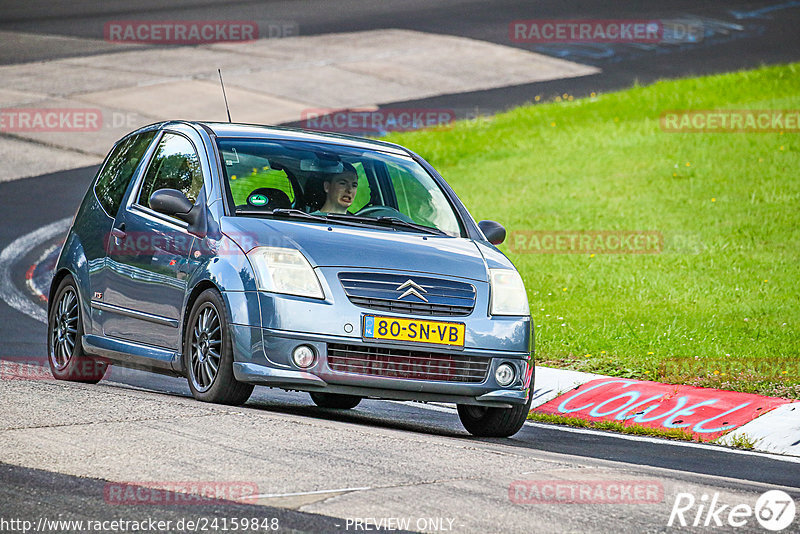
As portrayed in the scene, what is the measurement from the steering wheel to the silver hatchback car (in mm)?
15

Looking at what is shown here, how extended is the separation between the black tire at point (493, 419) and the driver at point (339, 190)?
1.49 meters

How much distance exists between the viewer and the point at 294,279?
7441 mm

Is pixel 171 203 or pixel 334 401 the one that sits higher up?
pixel 171 203

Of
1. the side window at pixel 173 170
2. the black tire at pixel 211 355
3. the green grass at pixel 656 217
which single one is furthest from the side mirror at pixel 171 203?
the green grass at pixel 656 217

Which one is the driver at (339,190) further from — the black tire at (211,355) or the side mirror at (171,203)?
the black tire at (211,355)

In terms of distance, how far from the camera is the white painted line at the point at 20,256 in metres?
13.5

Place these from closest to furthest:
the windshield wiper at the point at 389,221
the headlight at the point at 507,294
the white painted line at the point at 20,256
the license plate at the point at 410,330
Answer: the license plate at the point at 410,330, the headlight at the point at 507,294, the windshield wiper at the point at 389,221, the white painted line at the point at 20,256

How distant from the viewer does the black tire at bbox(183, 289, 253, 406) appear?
7.57 meters

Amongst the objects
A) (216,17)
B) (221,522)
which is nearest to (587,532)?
(221,522)

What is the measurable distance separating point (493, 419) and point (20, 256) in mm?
9313

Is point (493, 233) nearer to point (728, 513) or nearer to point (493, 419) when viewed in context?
point (493, 419)

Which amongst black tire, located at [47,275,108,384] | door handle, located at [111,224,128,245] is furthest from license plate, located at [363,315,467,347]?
black tire, located at [47,275,108,384]

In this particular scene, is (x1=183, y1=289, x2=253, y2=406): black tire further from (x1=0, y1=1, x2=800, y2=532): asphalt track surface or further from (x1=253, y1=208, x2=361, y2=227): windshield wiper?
(x1=253, y1=208, x2=361, y2=227): windshield wiper

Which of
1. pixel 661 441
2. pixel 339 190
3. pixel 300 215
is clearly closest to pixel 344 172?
pixel 339 190
